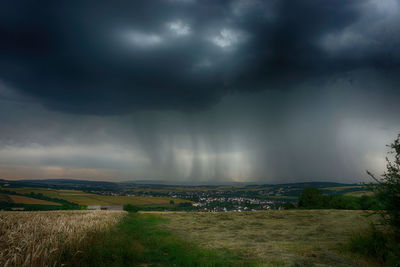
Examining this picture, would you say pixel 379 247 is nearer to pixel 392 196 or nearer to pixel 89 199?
pixel 392 196

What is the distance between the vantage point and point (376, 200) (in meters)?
11.0

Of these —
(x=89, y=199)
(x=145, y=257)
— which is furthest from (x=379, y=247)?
(x=89, y=199)

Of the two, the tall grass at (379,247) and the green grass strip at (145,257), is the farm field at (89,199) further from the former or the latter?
the tall grass at (379,247)

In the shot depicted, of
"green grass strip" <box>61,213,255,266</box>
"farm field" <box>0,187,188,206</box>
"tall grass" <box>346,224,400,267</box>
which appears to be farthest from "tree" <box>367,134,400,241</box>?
"farm field" <box>0,187,188,206</box>

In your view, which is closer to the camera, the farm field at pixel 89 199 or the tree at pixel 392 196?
the tree at pixel 392 196

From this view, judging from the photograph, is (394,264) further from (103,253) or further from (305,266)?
(103,253)

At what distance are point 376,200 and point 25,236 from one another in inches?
661

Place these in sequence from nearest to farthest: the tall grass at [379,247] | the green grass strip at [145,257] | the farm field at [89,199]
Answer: the tall grass at [379,247], the green grass strip at [145,257], the farm field at [89,199]

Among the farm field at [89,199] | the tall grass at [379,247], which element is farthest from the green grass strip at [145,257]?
the farm field at [89,199]

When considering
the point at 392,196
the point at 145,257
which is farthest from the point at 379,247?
the point at 145,257

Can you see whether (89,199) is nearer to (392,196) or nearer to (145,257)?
(145,257)

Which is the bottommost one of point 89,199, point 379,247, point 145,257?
point 89,199

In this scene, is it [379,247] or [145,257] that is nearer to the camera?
[379,247]

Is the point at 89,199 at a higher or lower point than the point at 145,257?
lower
